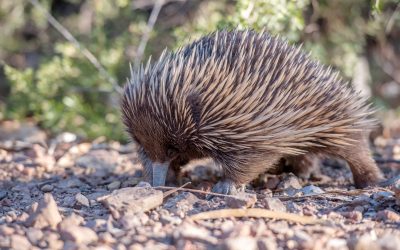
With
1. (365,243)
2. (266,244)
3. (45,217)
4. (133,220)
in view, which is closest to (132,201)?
(133,220)

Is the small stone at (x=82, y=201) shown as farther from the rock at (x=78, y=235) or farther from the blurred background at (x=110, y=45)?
the blurred background at (x=110, y=45)

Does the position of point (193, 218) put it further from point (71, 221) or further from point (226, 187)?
point (226, 187)

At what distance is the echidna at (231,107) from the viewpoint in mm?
4043

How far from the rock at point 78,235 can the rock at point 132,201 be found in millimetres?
297

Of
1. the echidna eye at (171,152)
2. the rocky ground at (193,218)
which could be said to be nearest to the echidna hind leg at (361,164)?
the rocky ground at (193,218)

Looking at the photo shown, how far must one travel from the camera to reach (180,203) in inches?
137

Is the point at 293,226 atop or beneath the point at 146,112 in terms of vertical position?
beneath

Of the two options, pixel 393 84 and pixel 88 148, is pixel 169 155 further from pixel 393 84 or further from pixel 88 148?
pixel 393 84

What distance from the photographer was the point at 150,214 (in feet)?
A: 10.9

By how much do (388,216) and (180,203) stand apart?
3.48 ft

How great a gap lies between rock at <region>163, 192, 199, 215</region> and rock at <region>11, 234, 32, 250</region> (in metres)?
0.78

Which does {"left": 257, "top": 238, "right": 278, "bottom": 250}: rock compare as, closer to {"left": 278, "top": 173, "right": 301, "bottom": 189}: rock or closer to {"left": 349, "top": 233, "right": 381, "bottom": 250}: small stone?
{"left": 349, "top": 233, "right": 381, "bottom": 250}: small stone

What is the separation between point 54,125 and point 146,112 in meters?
3.28

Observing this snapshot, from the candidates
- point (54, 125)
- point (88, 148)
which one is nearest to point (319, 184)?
point (88, 148)
